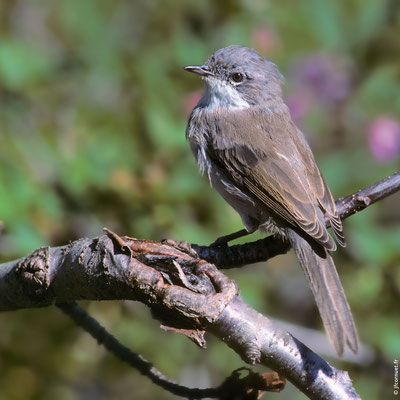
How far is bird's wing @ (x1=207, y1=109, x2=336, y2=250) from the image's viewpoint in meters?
3.79

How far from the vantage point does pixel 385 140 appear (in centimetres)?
480

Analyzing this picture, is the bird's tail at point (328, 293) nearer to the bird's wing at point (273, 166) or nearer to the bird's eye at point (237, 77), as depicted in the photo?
the bird's wing at point (273, 166)

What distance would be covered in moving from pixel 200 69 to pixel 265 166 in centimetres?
92

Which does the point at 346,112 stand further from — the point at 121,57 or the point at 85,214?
the point at 85,214

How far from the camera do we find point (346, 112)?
17.0ft

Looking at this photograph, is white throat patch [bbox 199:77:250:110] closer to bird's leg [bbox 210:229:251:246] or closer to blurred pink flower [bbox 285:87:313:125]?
blurred pink flower [bbox 285:87:313:125]

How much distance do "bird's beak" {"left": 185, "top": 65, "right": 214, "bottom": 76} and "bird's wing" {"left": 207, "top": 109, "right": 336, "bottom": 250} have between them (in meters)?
0.36

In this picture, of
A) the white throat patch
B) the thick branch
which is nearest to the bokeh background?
the white throat patch

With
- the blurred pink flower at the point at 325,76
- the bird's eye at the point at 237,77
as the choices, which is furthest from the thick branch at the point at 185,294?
the blurred pink flower at the point at 325,76

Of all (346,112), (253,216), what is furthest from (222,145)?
(346,112)

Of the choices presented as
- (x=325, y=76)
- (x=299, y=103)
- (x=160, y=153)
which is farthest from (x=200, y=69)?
(x=325, y=76)

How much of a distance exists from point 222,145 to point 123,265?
1.89m

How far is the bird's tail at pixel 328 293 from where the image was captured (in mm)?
3193

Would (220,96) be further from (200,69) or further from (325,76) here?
(325,76)
